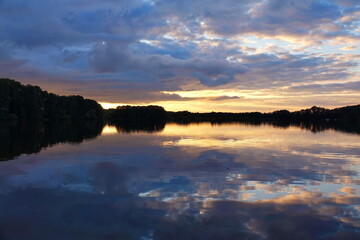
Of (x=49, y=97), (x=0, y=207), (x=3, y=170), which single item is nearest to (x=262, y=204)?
(x=0, y=207)

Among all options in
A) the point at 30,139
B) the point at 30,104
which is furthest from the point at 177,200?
the point at 30,104

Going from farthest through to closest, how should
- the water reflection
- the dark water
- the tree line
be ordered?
the tree line < the water reflection < the dark water

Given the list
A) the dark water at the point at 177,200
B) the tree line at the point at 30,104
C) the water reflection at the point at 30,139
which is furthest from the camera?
the tree line at the point at 30,104

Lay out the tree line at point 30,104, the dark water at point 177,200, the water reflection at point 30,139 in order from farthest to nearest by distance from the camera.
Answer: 1. the tree line at point 30,104
2. the water reflection at point 30,139
3. the dark water at point 177,200

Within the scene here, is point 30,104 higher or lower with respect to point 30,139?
higher

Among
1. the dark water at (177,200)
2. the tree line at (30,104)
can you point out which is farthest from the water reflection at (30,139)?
the tree line at (30,104)

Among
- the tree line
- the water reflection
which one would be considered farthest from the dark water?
the tree line

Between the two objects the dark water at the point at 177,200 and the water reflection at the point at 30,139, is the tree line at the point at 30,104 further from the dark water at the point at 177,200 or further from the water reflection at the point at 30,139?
the dark water at the point at 177,200

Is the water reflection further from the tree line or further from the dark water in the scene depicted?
the tree line

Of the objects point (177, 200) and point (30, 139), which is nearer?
point (177, 200)

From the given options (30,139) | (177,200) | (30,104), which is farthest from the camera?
(30,104)

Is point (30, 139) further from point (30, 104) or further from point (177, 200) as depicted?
point (30, 104)

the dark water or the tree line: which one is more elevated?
the tree line

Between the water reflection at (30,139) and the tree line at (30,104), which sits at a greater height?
the tree line at (30,104)
